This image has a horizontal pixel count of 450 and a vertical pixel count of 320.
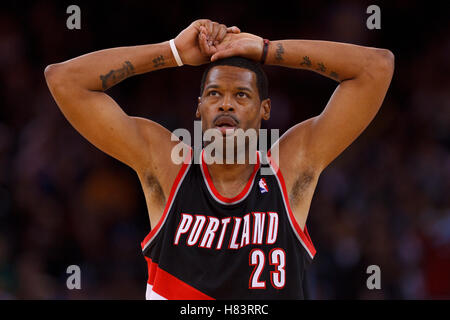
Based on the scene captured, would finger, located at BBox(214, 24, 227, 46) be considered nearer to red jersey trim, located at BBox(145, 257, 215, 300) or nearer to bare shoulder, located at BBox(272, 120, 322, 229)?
bare shoulder, located at BBox(272, 120, 322, 229)

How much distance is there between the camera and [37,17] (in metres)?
5.40

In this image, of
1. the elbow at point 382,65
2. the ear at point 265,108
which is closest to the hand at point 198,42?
the ear at point 265,108

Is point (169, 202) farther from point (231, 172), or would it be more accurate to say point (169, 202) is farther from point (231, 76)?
point (231, 76)

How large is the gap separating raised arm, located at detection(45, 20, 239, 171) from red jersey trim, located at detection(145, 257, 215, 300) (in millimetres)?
516

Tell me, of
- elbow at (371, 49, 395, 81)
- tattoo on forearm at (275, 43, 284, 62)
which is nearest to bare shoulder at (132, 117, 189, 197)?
tattoo on forearm at (275, 43, 284, 62)

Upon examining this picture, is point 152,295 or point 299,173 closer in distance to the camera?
point 152,295

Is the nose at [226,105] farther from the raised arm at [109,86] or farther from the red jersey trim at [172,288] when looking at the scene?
the red jersey trim at [172,288]

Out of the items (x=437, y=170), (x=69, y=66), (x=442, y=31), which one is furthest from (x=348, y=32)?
(x=69, y=66)

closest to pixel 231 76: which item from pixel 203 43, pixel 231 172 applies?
pixel 203 43

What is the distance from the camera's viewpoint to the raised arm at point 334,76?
108 inches

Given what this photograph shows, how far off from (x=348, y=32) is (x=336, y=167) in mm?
1260

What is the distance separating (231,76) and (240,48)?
0.45 ft

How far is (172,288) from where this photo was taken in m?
2.57

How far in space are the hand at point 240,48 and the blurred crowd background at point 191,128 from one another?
2.58 metres
